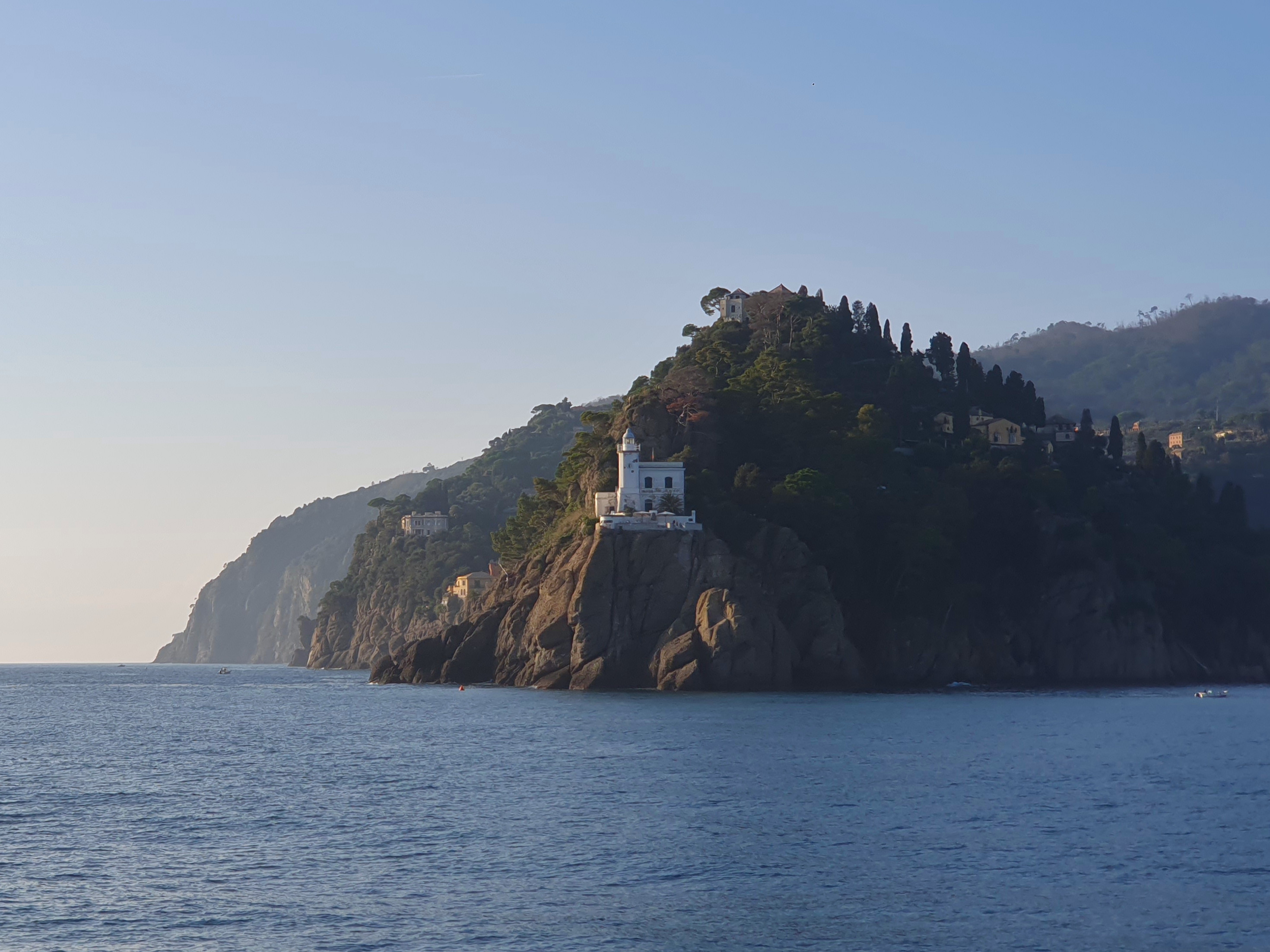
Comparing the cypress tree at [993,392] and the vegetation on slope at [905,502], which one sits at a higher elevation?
the cypress tree at [993,392]

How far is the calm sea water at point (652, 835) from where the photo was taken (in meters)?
30.8

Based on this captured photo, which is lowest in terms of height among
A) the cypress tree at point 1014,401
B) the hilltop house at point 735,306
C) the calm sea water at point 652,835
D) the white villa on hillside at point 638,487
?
the calm sea water at point 652,835

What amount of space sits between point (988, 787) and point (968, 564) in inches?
2585

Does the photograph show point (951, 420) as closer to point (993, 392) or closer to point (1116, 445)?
point (993, 392)

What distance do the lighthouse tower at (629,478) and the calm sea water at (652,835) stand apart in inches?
1251

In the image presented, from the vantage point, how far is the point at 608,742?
214 ft

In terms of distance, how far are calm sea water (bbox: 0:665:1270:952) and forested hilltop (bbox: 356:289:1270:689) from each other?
20687 millimetres

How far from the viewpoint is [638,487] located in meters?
109

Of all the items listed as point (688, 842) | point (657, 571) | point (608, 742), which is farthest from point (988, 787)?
point (657, 571)

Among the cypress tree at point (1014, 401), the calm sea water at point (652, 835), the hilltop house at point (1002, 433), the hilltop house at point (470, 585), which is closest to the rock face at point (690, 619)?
the calm sea water at point (652, 835)

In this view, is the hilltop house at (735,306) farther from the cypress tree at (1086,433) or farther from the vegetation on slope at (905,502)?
the cypress tree at (1086,433)

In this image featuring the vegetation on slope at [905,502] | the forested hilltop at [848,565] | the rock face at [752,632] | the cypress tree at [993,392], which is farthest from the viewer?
the cypress tree at [993,392]

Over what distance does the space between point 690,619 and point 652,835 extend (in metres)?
56.6

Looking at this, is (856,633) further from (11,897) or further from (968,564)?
(11,897)
